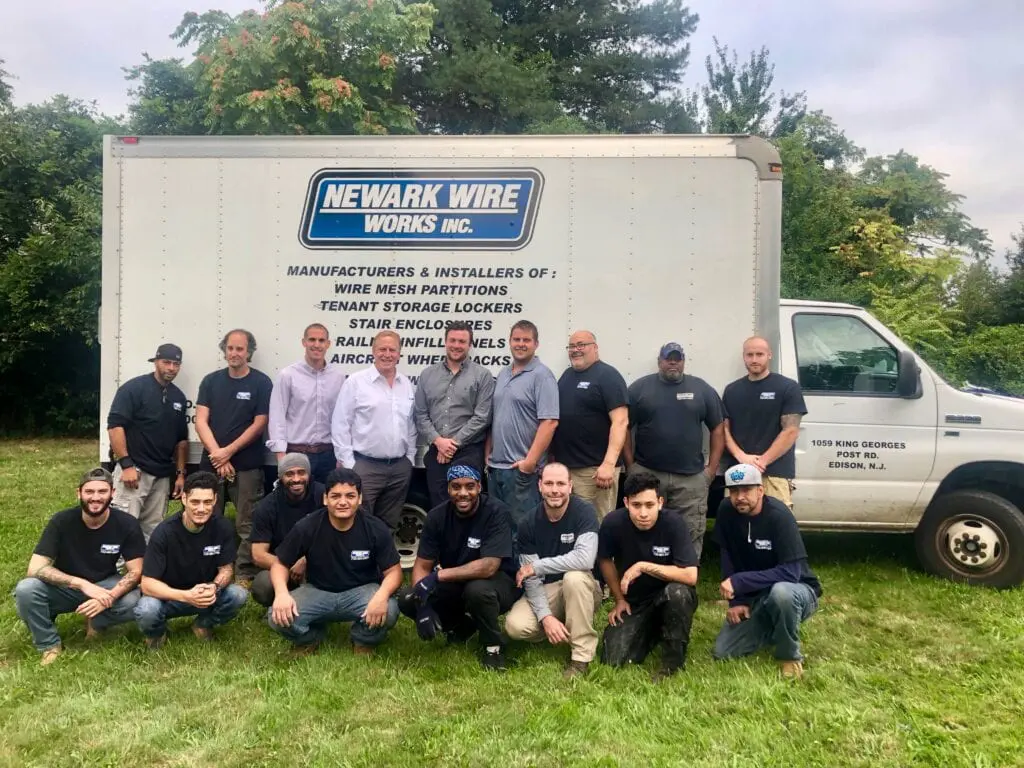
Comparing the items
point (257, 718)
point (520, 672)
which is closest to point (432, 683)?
point (520, 672)

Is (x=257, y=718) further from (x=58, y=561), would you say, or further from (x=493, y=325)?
(x=493, y=325)

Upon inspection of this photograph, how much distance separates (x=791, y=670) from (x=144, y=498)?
4291mm

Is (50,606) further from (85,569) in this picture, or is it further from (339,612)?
(339,612)

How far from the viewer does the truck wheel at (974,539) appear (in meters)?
5.34

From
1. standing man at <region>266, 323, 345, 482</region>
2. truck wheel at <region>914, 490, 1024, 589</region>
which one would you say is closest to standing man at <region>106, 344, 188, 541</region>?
standing man at <region>266, 323, 345, 482</region>

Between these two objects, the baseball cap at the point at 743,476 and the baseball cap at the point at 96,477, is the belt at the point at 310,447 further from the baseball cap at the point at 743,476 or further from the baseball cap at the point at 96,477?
the baseball cap at the point at 743,476

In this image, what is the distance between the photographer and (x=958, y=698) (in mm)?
3689

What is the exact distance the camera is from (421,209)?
520 centimetres

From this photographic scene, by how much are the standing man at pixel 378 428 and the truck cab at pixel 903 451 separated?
2.78 m

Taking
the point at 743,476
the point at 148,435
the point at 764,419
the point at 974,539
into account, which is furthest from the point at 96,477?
the point at 974,539

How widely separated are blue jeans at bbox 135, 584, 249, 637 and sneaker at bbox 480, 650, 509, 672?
1.46m

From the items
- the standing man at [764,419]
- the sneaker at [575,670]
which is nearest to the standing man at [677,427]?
the standing man at [764,419]

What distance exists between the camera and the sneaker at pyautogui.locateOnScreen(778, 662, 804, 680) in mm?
3863

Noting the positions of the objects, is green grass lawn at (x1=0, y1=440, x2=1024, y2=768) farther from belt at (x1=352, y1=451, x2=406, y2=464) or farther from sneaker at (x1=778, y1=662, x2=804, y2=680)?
belt at (x1=352, y1=451, x2=406, y2=464)
